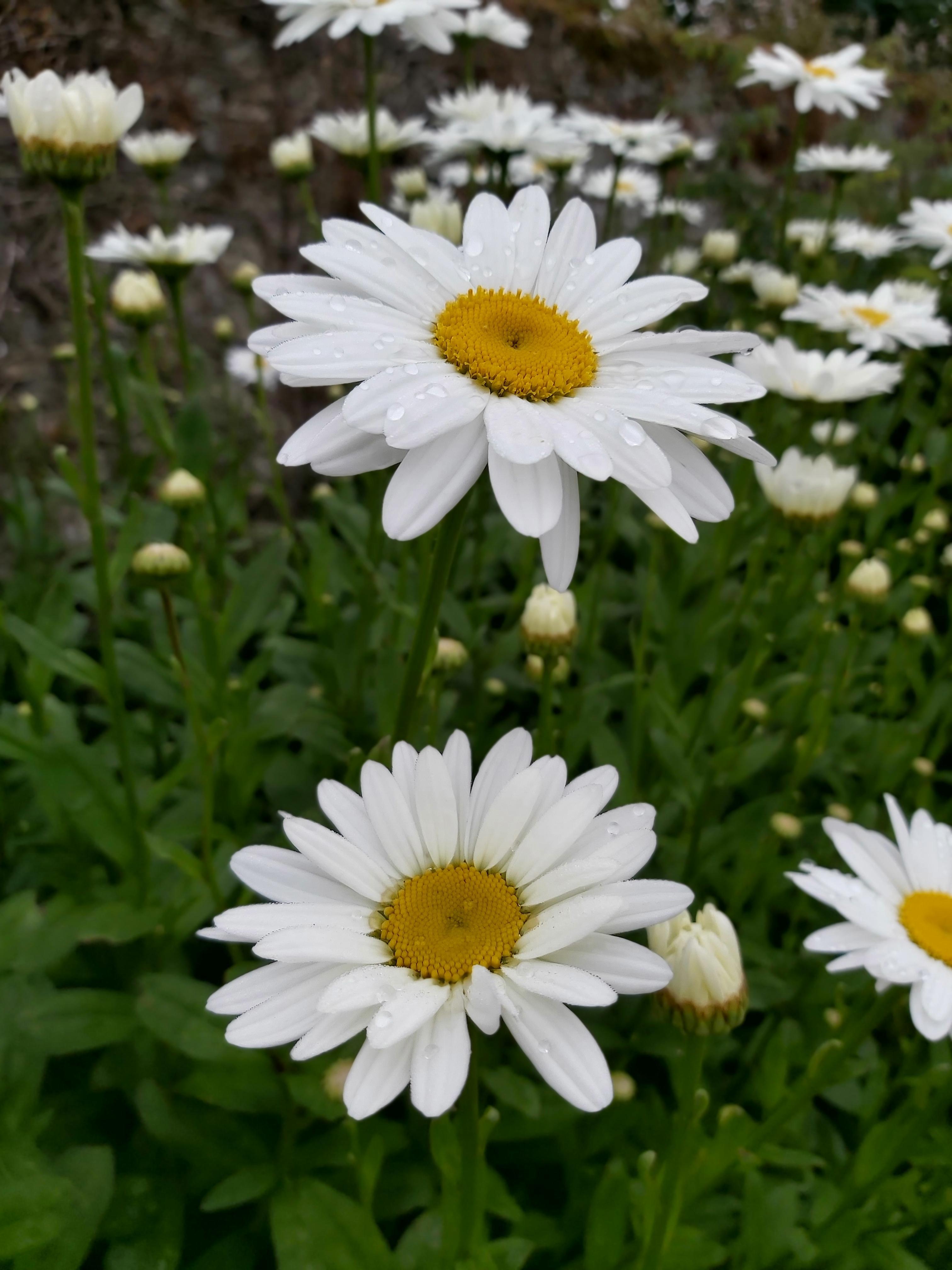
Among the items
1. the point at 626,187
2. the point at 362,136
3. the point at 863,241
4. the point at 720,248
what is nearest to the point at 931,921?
the point at 362,136

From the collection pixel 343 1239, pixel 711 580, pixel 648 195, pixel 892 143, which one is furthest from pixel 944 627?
pixel 892 143

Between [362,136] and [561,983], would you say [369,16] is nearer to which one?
[362,136]

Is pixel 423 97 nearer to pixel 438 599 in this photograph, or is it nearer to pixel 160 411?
pixel 160 411

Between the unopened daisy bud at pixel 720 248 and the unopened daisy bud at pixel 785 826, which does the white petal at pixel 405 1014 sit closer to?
the unopened daisy bud at pixel 785 826

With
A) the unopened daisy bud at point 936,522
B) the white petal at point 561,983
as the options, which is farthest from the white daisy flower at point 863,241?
the white petal at point 561,983

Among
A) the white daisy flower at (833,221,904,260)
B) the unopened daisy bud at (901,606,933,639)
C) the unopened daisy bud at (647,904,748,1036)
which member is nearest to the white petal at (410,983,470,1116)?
the unopened daisy bud at (647,904,748,1036)
